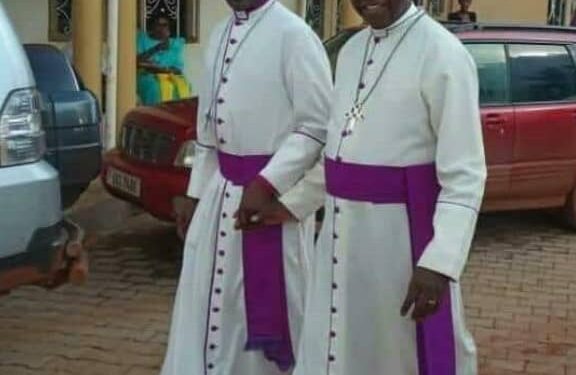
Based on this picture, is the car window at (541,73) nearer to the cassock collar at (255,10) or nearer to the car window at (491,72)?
the car window at (491,72)

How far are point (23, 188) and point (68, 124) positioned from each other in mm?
1318

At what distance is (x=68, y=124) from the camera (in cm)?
534

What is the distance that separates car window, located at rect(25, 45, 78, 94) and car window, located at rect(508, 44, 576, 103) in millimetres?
3743

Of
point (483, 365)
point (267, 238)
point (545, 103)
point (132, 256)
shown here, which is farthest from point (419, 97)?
point (545, 103)

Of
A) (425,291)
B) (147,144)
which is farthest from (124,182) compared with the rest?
(425,291)

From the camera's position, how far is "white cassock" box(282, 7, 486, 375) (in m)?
3.03

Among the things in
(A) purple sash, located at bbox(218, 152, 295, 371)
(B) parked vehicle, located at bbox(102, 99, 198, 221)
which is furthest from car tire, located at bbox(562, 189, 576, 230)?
(A) purple sash, located at bbox(218, 152, 295, 371)

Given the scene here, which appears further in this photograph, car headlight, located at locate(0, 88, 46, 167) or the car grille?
the car grille

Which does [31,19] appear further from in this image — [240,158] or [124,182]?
[240,158]

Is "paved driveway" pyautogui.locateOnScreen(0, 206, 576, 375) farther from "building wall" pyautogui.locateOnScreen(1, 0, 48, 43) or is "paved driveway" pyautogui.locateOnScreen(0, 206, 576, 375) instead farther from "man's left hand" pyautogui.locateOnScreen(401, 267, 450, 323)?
"building wall" pyautogui.locateOnScreen(1, 0, 48, 43)

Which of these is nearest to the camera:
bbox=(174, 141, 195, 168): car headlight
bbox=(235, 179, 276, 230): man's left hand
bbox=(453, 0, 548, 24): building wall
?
bbox=(235, 179, 276, 230): man's left hand

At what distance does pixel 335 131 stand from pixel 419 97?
11.7 inches

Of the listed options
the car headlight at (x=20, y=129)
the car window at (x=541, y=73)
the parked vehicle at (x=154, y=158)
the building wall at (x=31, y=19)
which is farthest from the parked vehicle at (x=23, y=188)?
the building wall at (x=31, y=19)

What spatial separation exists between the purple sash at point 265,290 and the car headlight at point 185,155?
2.85m
